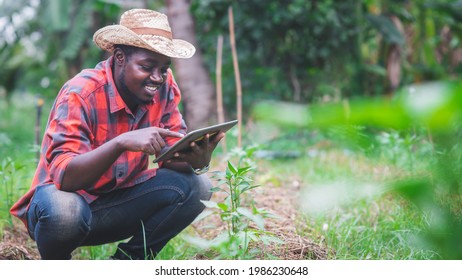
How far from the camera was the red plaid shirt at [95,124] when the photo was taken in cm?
213

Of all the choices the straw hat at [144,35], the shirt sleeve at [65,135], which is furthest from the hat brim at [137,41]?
the shirt sleeve at [65,135]

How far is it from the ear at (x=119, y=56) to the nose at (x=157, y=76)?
154mm

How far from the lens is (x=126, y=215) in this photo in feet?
7.98

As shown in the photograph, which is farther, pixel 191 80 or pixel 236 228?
pixel 191 80

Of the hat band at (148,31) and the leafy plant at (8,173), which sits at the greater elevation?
the hat band at (148,31)

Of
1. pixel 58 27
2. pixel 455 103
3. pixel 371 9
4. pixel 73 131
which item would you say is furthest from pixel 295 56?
pixel 455 103

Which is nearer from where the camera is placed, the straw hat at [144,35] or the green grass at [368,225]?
the straw hat at [144,35]

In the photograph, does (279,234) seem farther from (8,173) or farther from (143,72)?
(8,173)

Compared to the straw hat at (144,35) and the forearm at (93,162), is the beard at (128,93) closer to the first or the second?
the straw hat at (144,35)

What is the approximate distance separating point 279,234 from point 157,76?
0.92 metres

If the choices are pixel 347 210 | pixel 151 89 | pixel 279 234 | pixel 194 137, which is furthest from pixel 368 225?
pixel 151 89
